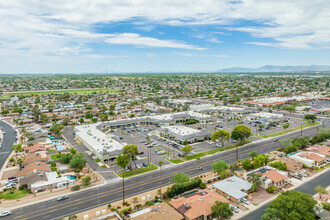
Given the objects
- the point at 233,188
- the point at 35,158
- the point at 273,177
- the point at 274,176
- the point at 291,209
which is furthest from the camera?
the point at 35,158

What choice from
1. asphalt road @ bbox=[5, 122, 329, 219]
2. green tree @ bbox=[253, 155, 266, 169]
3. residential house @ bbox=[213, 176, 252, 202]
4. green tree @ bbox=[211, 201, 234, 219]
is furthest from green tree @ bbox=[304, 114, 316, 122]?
green tree @ bbox=[211, 201, 234, 219]

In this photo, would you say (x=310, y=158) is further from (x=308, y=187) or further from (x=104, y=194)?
(x=104, y=194)

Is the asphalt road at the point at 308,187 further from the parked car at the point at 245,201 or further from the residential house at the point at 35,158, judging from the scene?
the residential house at the point at 35,158

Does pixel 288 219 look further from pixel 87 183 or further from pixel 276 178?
pixel 87 183

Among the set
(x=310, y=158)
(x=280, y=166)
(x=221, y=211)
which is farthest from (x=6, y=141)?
(x=310, y=158)

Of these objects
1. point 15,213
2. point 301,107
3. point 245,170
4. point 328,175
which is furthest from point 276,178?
point 301,107

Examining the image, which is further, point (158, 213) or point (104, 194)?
point (104, 194)

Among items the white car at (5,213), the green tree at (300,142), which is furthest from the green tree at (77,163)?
the green tree at (300,142)
